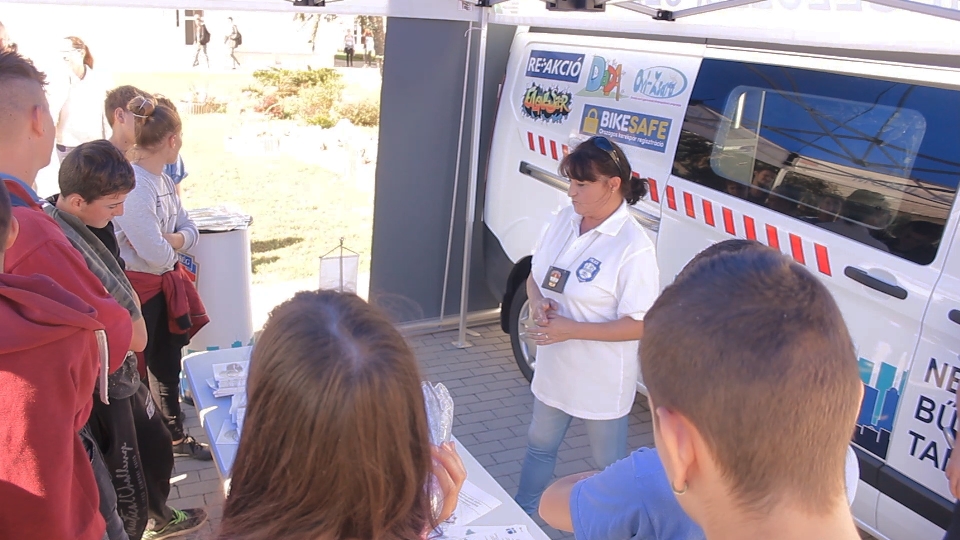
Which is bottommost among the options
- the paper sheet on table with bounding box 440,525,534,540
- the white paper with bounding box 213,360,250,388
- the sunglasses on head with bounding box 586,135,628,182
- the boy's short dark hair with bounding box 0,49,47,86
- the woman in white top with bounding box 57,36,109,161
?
the white paper with bounding box 213,360,250,388

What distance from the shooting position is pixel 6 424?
164cm

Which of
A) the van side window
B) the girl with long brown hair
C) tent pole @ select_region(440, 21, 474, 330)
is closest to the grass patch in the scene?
tent pole @ select_region(440, 21, 474, 330)

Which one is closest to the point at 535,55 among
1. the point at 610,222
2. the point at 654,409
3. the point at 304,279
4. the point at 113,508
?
the point at 610,222

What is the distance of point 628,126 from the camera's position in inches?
155

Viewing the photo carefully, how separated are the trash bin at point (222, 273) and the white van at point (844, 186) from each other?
194 cm

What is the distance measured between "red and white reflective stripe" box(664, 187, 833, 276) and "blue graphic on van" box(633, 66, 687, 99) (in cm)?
46

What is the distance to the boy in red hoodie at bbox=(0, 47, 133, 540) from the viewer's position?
64.3 inches

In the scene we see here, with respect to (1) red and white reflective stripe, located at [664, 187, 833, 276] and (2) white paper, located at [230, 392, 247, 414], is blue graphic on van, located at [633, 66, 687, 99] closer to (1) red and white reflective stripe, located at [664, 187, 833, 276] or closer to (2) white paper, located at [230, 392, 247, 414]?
(1) red and white reflective stripe, located at [664, 187, 833, 276]

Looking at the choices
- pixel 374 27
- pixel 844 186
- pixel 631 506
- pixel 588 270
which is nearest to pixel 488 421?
pixel 588 270

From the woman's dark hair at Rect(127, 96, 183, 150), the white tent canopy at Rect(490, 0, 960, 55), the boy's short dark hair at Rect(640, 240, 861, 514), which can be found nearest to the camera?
the boy's short dark hair at Rect(640, 240, 861, 514)

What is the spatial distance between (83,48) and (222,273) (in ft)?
9.90

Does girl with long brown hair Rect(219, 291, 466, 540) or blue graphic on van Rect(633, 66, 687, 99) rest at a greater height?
blue graphic on van Rect(633, 66, 687, 99)

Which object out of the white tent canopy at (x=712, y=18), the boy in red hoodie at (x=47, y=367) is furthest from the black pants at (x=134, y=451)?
the white tent canopy at (x=712, y=18)

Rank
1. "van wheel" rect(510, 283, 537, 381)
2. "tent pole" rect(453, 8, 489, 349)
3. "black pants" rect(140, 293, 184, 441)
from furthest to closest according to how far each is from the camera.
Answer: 1. "tent pole" rect(453, 8, 489, 349)
2. "van wheel" rect(510, 283, 537, 381)
3. "black pants" rect(140, 293, 184, 441)
